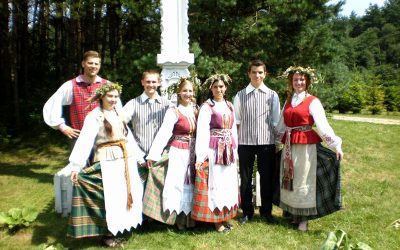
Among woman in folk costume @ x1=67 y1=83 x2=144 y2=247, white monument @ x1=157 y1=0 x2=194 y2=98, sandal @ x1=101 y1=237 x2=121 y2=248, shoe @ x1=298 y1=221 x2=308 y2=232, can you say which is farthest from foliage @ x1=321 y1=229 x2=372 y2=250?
white monument @ x1=157 y1=0 x2=194 y2=98

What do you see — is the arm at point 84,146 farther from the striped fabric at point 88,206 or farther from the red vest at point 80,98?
the red vest at point 80,98

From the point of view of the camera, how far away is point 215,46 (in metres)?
6.98

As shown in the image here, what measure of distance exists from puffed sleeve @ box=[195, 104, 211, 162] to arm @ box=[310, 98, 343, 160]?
3.17 feet

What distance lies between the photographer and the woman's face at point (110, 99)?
10.4 ft

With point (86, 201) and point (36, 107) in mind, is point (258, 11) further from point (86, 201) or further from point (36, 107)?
point (36, 107)

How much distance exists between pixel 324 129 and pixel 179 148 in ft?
4.37

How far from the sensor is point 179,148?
11.4 feet

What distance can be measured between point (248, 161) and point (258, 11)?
3.84 m

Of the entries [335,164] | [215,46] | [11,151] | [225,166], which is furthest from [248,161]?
[11,151]

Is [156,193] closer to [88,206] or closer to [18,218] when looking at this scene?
[88,206]

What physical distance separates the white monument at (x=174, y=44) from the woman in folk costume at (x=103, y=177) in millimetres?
1414

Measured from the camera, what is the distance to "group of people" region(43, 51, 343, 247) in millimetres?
3188

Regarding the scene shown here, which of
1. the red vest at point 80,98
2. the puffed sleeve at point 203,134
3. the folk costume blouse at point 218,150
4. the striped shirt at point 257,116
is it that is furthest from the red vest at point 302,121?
the red vest at point 80,98

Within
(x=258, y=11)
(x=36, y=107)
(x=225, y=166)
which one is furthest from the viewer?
(x=36, y=107)
